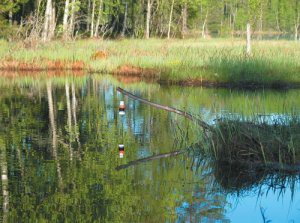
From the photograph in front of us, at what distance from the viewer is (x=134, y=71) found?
952 inches

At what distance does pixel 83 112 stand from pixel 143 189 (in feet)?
22.4

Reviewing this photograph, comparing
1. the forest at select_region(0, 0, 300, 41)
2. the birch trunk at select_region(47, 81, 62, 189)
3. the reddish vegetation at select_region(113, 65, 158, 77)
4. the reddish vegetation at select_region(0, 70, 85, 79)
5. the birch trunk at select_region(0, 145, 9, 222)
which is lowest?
the birch trunk at select_region(0, 145, 9, 222)

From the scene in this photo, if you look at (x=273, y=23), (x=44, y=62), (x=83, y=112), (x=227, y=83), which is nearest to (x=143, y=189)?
(x=83, y=112)

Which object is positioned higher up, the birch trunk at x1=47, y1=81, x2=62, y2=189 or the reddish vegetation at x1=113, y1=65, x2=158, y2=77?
the reddish vegetation at x1=113, y1=65, x2=158, y2=77

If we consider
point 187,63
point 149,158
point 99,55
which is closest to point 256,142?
point 149,158

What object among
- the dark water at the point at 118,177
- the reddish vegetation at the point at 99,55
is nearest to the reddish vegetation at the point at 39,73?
the reddish vegetation at the point at 99,55

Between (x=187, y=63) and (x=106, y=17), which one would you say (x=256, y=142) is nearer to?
(x=187, y=63)

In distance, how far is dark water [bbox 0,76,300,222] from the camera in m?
A: 7.23

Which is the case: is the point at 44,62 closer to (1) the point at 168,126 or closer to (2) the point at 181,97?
(2) the point at 181,97

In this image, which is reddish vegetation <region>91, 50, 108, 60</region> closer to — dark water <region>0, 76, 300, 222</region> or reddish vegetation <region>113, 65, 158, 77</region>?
reddish vegetation <region>113, 65, 158, 77</region>

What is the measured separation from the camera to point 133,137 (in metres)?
11.6

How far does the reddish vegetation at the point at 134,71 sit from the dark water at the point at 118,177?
28.3 ft

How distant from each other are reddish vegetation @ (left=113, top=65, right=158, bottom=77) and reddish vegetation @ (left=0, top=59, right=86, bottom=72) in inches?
98.9

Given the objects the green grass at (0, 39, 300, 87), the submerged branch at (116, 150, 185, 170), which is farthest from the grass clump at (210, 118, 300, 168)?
→ the green grass at (0, 39, 300, 87)
